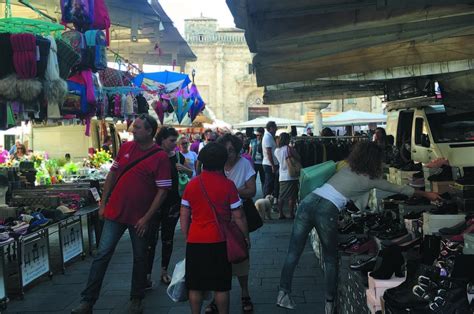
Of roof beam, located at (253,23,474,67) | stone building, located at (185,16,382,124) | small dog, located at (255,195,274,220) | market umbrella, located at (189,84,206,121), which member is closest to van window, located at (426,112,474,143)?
small dog, located at (255,195,274,220)

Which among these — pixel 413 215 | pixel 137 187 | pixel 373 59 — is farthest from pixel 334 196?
pixel 373 59

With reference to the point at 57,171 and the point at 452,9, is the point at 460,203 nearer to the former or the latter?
the point at 452,9

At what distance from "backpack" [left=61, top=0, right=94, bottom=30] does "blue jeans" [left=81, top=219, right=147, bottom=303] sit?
3.29m

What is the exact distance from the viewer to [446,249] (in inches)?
135

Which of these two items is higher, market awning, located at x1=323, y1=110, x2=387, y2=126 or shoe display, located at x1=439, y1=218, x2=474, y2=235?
market awning, located at x1=323, y1=110, x2=387, y2=126

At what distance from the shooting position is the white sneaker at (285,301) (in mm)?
4809

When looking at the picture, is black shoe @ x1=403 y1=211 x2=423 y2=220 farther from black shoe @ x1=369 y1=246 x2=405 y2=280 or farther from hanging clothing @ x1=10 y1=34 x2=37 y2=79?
hanging clothing @ x1=10 y1=34 x2=37 y2=79

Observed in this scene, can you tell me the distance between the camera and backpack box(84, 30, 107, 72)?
665 centimetres

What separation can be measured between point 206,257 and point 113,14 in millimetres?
7887

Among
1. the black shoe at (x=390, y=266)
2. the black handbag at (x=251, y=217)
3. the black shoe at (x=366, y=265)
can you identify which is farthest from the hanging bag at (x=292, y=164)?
the black shoe at (x=390, y=266)

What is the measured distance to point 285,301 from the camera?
482 cm

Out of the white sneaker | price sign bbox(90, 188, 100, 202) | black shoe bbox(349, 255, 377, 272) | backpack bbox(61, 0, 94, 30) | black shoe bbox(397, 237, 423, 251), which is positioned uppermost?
backpack bbox(61, 0, 94, 30)

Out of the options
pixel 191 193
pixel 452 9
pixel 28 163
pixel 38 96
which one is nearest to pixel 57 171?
pixel 28 163

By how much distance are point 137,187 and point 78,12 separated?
321 cm
